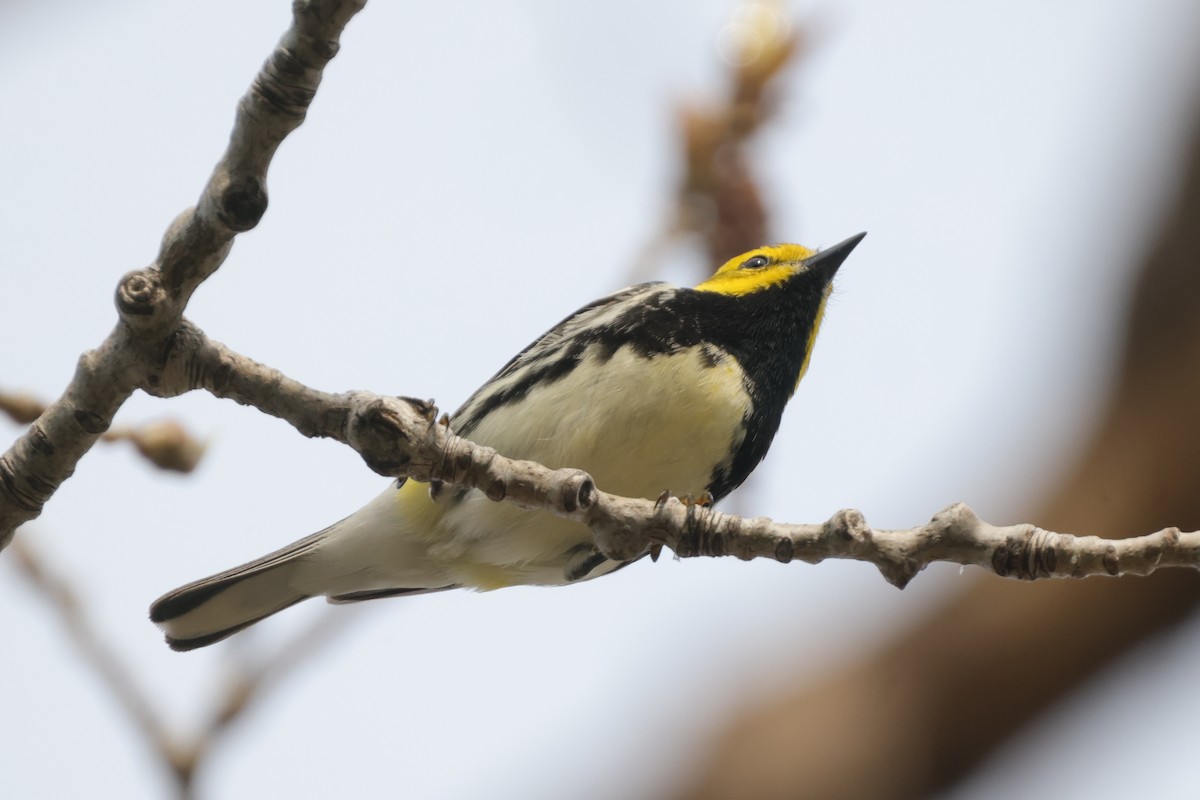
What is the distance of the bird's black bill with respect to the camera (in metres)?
3.22

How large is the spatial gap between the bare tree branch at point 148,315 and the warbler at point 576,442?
3.17 feet

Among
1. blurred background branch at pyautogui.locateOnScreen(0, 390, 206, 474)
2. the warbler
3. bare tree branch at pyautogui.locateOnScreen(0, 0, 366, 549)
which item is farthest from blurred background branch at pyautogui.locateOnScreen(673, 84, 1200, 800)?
bare tree branch at pyautogui.locateOnScreen(0, 0, 366, 549)

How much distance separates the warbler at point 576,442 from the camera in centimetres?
268

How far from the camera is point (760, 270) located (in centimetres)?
327

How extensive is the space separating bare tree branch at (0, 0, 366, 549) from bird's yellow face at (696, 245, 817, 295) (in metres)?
1.58

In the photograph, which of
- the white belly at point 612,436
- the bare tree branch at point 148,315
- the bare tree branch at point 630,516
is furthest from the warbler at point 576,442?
the bare tree branch at point 148,315

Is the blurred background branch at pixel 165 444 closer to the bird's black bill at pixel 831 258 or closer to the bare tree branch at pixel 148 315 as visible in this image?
the bare tree branch at pixel 148 315

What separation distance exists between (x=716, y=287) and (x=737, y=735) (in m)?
1.07

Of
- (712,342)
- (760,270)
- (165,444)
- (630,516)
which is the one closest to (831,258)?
(760,270)

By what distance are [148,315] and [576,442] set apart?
1093mm

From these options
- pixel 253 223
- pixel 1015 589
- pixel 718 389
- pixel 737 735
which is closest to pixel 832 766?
pixel 737 735

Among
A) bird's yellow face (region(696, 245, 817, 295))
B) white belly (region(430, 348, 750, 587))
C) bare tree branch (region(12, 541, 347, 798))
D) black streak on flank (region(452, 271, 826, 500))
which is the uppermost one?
bird's yellow face (region(696, 245, 817, 295))

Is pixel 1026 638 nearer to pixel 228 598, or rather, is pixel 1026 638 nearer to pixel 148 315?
pixel 228 598

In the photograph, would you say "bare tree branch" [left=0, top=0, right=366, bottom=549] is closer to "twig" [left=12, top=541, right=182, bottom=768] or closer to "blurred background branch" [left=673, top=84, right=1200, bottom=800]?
"twig" [left=12, top=541, right=182, bottom=768]
